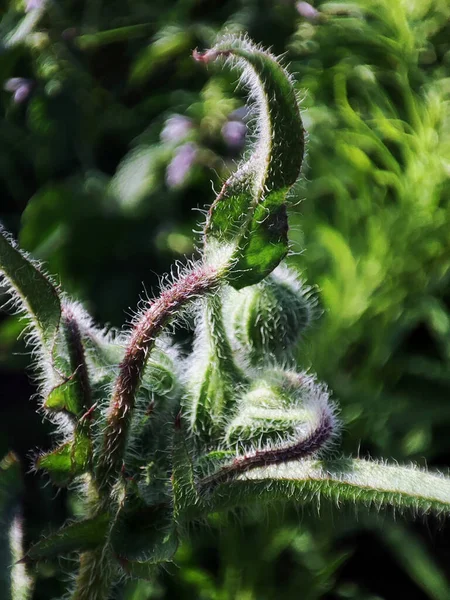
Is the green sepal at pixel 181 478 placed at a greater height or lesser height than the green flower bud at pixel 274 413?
greater

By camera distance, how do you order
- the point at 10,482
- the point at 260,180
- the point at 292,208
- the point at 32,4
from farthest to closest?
the point at 292,208 → the point at 32,4 → the point at 10,482 → the point at 260,180

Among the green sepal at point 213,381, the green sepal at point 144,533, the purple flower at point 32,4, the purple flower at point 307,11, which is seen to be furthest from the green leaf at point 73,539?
the purple flower at point 307,11

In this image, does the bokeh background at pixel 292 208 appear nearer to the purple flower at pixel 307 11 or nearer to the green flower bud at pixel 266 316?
the purple flower at pixel 307 11

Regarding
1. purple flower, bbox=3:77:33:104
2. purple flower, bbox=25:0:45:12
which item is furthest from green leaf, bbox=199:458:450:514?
purple flower, bbox=3:77:33:104

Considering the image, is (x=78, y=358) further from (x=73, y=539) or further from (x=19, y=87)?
(x=19, y=87)

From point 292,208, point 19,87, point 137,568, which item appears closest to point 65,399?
point 137,568

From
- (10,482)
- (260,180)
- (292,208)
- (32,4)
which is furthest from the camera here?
(292,208)
